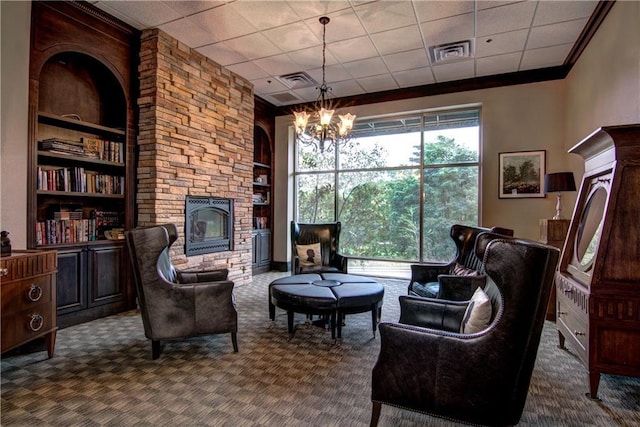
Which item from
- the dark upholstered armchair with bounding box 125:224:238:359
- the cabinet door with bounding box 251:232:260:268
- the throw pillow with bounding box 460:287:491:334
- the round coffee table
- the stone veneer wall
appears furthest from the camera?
the cabinet door with bounding box 251:232:260:268

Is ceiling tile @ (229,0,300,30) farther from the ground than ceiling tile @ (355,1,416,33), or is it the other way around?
ceiling tile @ (229,0,300,30)

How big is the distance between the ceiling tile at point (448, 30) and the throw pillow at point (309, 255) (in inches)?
122

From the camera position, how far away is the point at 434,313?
2.36 meters

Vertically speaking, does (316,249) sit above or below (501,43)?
below

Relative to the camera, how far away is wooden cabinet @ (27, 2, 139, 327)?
3334 millimetres

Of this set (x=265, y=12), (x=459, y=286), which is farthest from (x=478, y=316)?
(x=265, y=12)

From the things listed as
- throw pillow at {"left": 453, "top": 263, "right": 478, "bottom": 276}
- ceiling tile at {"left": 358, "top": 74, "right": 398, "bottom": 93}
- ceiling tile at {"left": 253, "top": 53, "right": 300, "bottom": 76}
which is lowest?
throw pillow at {"left": 453, "top": 263, "right": 478, "bottom": 276}

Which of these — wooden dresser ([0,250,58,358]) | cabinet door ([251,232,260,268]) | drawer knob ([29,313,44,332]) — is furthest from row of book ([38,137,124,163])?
cabinet door ([251,232,260,268])

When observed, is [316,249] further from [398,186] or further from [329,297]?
[398,186]

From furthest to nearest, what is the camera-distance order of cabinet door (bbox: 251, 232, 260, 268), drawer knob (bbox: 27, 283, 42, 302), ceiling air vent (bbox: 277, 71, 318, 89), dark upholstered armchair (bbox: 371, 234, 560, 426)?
1. cabinet door (bbox: 251, 232, 260, 268)
2. ceiling air vent (bbox: 277, 71, 318, 89)
3. drawer knob (bbox: 27, 283, 42, 302)
4. dark upholstered armchair (bbox: 371, 234, 560, 426)

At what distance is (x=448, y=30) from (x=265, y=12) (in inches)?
85.7

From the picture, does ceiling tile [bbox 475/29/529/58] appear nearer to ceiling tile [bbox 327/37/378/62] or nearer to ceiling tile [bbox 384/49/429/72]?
ceiling tile [bbox 384/49/429/72]

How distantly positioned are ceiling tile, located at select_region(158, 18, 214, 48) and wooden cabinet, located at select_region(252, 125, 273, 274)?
2.46 m

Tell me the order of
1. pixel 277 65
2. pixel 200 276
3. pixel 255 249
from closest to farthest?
pixel 200 276, pixel 277 65, pixel 255 249
